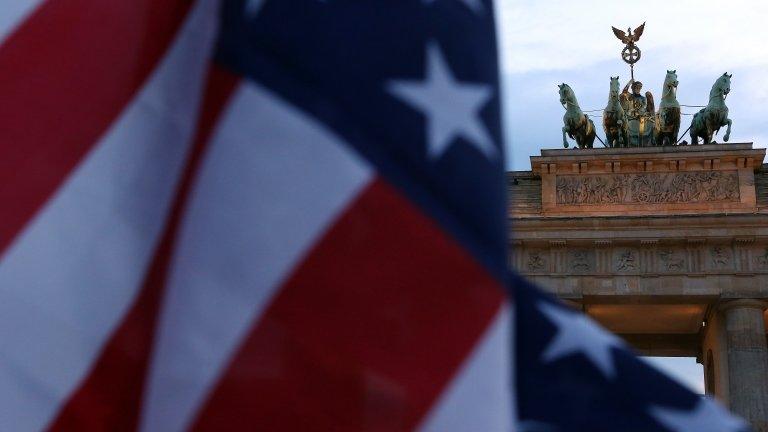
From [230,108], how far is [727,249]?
24.4 metres

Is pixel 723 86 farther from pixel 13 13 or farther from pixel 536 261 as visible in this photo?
pixel 13 13

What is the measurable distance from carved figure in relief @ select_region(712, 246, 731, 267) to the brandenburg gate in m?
0.02

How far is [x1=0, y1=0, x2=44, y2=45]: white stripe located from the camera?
2354 millimetres

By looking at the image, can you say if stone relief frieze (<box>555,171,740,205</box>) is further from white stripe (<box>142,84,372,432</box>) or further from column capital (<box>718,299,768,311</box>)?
white stripe (<box>142,84,372,432</box>)

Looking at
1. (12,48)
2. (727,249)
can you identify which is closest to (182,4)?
(12,48)

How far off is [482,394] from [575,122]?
26533mm

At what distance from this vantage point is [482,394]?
2039 millimetres

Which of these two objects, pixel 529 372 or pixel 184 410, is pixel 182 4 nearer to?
pixel 184 410

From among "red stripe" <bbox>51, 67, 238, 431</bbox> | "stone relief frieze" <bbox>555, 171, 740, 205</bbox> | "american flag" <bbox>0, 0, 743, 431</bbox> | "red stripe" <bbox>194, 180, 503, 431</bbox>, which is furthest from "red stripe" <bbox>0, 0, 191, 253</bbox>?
"stone relief frieze" <bbox>555, 171, 740, 205</bbox>

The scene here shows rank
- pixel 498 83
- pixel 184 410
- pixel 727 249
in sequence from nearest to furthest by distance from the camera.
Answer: pixel 184 410, pixel 498 83, pixel 727 249

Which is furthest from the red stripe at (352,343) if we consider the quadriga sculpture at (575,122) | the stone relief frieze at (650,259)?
the quadriga sculpture at (575,122)

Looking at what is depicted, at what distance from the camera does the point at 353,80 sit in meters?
2.10

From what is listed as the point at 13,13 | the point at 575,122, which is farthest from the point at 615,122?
the point at 13,13

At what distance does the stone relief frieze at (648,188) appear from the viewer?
26.5 meters
